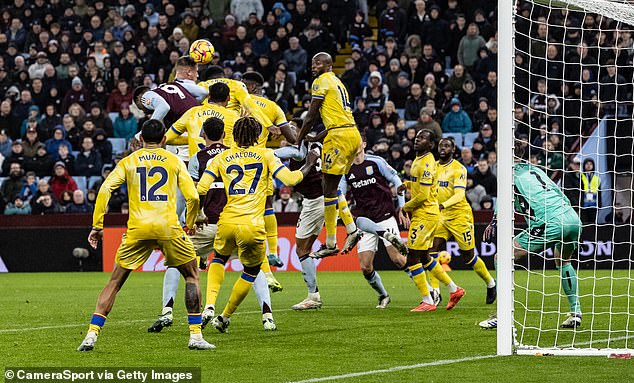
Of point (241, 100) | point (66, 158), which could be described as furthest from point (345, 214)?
point (66, 158)

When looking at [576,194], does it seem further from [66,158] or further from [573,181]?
[66,158]

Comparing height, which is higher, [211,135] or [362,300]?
[211,135]

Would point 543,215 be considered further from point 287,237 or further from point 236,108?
point 287,237

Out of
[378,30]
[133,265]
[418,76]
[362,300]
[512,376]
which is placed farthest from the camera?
[378,30]

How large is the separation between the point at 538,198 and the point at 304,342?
3102 mm

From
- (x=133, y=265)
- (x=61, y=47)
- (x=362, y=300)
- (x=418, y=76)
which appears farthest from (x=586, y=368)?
(x=61, y=47)

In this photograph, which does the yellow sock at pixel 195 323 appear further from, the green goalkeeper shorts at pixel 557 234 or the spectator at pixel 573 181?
the spectator at pixel 573 181

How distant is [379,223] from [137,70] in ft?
44.3

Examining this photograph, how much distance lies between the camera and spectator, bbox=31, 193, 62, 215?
23547mm

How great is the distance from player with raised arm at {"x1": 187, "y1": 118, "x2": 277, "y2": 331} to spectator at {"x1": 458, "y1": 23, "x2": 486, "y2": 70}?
48.1ft

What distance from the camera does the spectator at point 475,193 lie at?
2253 centimetres

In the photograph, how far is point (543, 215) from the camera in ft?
38.2

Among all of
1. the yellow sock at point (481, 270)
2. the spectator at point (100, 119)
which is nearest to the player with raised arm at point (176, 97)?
the yellow sock at point (481, 270)

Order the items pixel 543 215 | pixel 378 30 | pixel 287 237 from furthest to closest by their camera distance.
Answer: pixel 378 30, pixel 287 237, pixel 543 215
